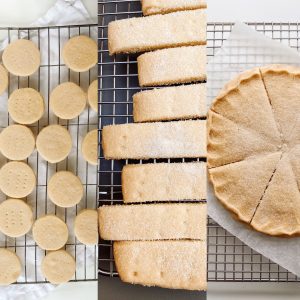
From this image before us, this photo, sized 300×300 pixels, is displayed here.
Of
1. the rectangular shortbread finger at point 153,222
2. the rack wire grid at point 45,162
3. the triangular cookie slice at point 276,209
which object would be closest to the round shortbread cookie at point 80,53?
the rack wire grid at point 45,162

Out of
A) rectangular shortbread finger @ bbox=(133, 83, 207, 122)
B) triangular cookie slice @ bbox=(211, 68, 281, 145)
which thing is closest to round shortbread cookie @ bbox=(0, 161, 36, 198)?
rectangular shortbread finger @ bbox=(133, 83, 207, 122)

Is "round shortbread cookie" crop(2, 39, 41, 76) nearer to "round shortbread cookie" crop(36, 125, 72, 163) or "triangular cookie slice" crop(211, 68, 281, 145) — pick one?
"round shortbread cookie" crop(36, 125, 72, 163)

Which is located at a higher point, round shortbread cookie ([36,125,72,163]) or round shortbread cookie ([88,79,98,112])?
round shortbread cookie ([88,79,98,112])

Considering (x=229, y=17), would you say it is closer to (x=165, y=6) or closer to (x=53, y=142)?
(x=165, y=6)

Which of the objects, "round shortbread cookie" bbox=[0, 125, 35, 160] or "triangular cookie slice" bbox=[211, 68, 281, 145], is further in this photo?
"triangular cookie slice" bbox=[211, 68, 281, 145]

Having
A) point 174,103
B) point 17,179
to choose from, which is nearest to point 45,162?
point 17,179

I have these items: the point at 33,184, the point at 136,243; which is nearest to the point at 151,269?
the point at 136,243

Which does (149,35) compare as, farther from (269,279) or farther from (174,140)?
(269,279)
